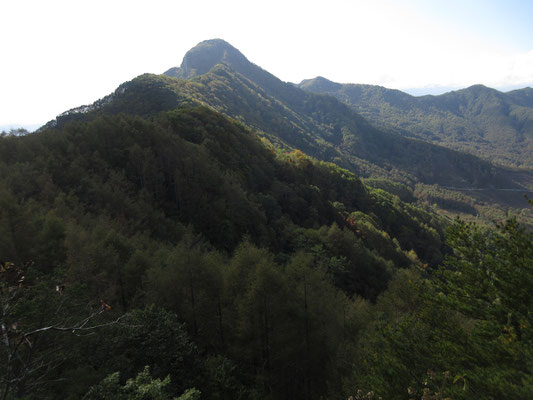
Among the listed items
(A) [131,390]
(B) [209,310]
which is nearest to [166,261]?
(B) [209,310]

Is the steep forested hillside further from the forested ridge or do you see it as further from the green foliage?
the green foliage

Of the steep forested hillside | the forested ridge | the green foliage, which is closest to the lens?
the green foliage

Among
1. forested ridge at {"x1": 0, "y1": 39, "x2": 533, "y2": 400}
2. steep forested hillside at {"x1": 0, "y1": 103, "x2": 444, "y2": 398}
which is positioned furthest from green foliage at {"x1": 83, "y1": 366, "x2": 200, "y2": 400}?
steep forested hillside at {"x1": 0, "y1": 103, "x2": 444, "y2": 398}

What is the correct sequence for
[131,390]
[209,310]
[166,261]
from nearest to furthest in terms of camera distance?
[131,390] → [209,310] → [166,261]

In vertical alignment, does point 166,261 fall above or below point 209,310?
above

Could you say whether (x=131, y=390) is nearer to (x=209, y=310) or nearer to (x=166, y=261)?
(x=209, y=310)

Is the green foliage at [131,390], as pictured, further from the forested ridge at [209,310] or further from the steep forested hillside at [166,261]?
the steep forested hillside at [166,261]

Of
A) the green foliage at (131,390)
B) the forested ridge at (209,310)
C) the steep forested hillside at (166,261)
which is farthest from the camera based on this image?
the steep forested hillside at (166,261)

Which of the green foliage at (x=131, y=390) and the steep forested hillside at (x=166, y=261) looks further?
the steep forested hillside at (x=166, y=261)

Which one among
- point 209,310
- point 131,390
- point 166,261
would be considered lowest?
point 209,310

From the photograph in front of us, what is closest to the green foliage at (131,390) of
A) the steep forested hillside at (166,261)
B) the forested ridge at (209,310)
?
the forested ridge at (209,310)

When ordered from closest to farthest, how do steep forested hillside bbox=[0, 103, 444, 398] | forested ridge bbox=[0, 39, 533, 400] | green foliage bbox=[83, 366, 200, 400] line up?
green foliage bbox=[83, 366, 200, 400], forested ridge bbox=[0, 39, 533, 400], steep forested hillside bbox=[0, 103, 444, 398]

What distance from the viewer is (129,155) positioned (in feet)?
180

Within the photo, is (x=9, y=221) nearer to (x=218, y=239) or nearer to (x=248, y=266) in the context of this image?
(x=248, y=266)
